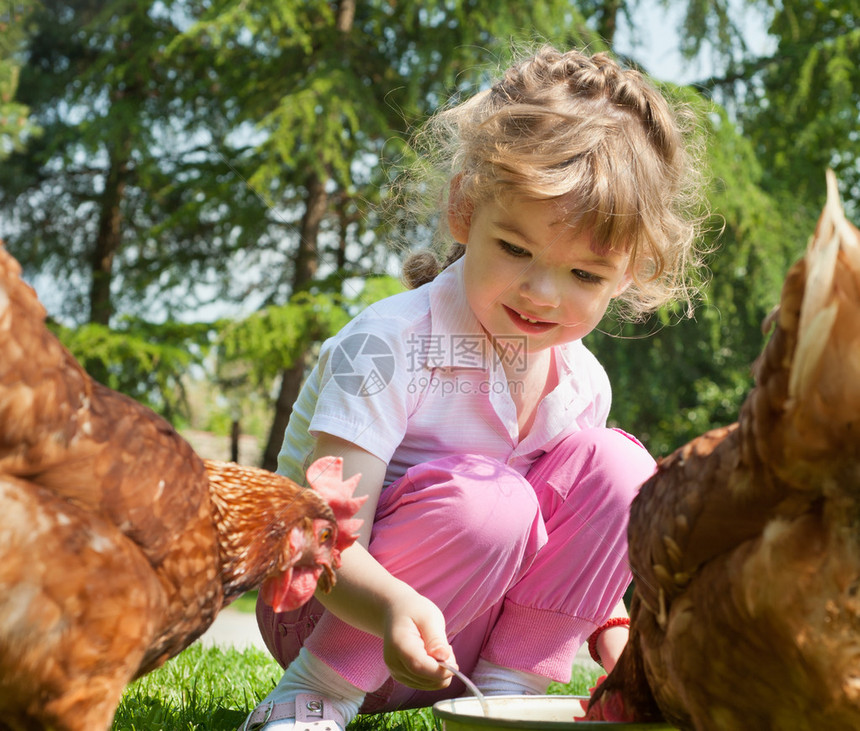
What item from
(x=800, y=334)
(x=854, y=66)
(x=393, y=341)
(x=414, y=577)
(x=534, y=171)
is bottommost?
(x=414, y=577)

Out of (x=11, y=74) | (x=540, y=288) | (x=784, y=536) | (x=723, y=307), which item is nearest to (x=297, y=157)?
(x=11, y=74)

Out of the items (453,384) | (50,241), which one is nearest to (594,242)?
(453,384)

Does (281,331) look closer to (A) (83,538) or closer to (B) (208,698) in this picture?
(B) (208,698)

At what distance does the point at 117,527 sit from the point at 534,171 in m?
1.07

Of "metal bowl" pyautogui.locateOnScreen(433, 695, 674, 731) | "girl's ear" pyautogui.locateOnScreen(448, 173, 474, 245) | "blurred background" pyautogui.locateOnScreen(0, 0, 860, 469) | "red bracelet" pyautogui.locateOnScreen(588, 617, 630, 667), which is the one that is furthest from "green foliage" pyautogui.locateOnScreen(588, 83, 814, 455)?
"metal bowl" pyautogui.locateOnScreen(433, 695, 674, 731)

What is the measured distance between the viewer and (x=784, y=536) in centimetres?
91

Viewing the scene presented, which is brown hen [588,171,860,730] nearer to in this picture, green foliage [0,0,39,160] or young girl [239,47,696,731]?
young girl [239,47,696,731]

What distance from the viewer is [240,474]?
139cm

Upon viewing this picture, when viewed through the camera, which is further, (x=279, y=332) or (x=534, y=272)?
(x=279, y=332)

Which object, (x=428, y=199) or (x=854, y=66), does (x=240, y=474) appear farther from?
(x=854, y=66)

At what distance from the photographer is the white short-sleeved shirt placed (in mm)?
1681

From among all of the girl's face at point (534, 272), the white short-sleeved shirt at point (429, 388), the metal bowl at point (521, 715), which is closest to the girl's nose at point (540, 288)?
the girl's face at point (534, 272)

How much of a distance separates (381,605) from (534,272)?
2.32 ft

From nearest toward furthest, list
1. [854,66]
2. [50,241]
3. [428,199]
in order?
[428,199] → [854,66] → [50,241]
